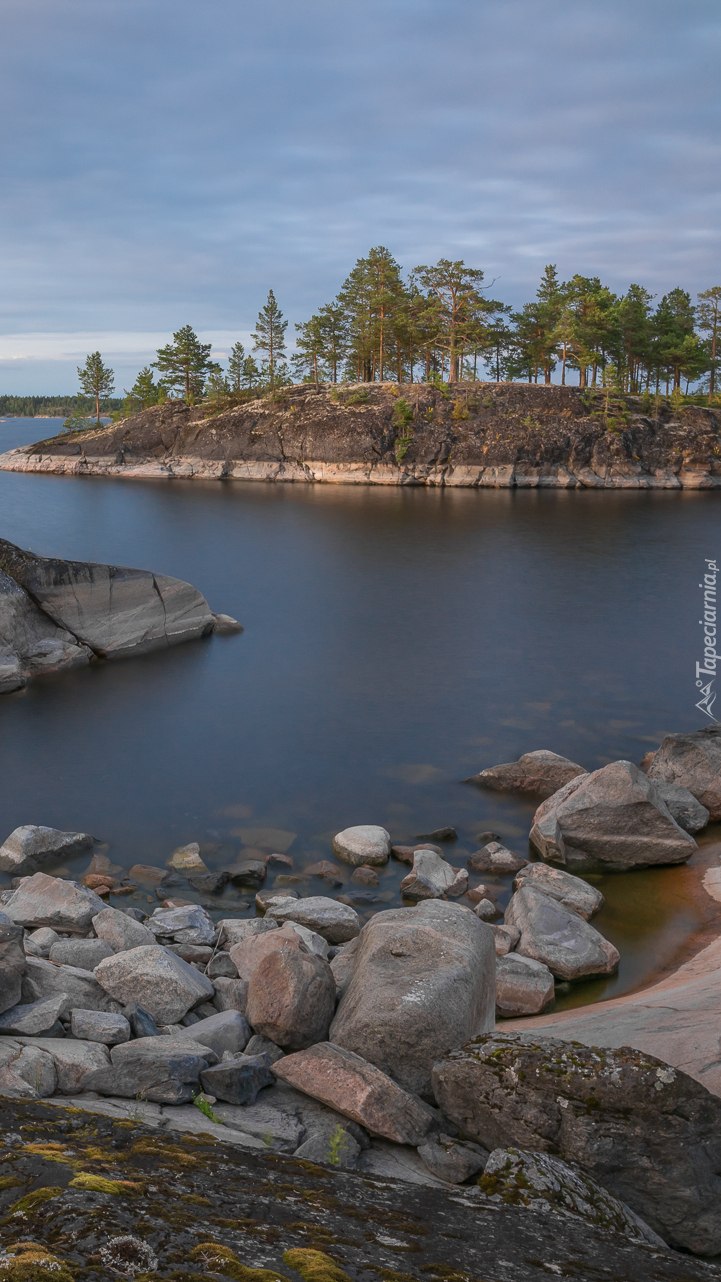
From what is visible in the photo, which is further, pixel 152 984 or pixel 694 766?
pixel 694 766

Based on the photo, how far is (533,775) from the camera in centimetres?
1656

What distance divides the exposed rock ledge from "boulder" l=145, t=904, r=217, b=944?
13.9 meters

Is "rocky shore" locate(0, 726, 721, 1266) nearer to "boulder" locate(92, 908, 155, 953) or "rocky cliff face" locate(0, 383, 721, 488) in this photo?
"boulder" locate(92, 908, 155, 953)

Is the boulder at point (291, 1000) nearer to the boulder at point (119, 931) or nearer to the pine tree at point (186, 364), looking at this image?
the boulder at point (119, 931)

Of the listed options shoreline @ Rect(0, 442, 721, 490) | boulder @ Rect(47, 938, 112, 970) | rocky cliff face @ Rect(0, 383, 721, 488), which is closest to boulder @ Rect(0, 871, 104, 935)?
boulder @ Rect(47, 938, 112, 970)

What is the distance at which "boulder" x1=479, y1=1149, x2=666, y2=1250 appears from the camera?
15.1ft

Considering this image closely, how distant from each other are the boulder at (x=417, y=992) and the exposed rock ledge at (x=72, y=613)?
59.9ft

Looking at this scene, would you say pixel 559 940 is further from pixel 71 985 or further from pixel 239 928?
pixel 71 985

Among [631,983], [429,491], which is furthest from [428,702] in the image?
[429,491]

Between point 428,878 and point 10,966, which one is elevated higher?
point 10,966

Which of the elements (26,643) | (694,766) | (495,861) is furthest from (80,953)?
(26,643)

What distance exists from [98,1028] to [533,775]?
11253mm

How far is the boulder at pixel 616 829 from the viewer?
1356 cm

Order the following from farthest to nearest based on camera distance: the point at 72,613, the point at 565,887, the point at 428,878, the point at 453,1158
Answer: the point at 72,613 → the point at 428,878 → the point at 565,887 → the point at 453,1158
